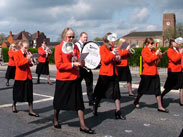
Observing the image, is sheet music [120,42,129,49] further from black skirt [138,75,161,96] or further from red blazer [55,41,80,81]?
red blazer [55,41,80,81]

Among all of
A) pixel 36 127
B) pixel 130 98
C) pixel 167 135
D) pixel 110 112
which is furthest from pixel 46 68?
pixel 167 135

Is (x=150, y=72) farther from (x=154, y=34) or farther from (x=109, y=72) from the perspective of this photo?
(x=154, y=34)

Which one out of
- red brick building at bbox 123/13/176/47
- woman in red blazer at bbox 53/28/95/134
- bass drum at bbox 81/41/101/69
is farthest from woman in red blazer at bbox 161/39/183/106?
red brick building at bbox 123/13/176/47

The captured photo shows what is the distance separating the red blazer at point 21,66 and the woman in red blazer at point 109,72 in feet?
5.46

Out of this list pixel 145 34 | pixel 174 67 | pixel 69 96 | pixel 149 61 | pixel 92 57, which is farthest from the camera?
pixel 145 34

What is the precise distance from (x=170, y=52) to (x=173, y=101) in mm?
1674

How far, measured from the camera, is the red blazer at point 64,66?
494 cm

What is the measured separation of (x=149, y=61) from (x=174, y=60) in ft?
2.95

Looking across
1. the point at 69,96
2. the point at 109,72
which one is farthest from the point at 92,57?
the point at 69,96

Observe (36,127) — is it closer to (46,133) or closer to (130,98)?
(46,133)

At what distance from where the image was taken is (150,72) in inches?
264

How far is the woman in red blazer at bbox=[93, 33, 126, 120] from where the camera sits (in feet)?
19.0

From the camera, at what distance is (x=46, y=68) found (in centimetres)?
1201

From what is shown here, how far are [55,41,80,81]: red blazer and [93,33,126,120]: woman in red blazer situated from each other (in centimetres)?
102
